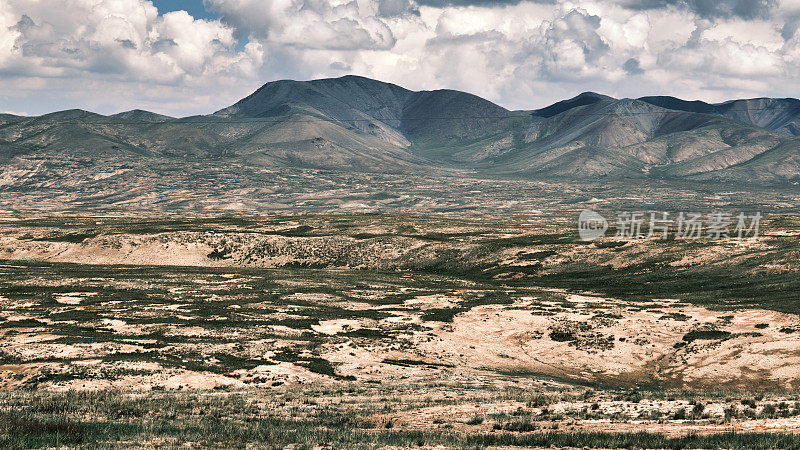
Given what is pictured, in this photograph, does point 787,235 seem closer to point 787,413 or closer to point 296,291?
point 296,291

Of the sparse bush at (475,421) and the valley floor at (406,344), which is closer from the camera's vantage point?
the valley floor at (406,344)

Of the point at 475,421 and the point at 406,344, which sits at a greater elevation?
the point at 475,421

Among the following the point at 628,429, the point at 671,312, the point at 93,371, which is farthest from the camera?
the point at 671,312

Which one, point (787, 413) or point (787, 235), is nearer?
point (787, 413)

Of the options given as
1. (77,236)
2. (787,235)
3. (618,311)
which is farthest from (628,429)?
(77,236)

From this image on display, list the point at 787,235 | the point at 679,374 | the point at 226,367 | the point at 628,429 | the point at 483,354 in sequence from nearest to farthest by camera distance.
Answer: the point at 628,429, the point at 226,367, the point at 679,374, the point at 483,354, the point at 787,235

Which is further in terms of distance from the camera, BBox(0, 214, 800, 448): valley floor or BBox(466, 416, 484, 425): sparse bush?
BBox(466, 416, 484, 425): sparse bush

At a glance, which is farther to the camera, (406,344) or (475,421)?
(406,344)

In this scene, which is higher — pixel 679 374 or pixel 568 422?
pixel 568 422

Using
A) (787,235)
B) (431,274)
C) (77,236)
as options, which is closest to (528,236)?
(431,274)
